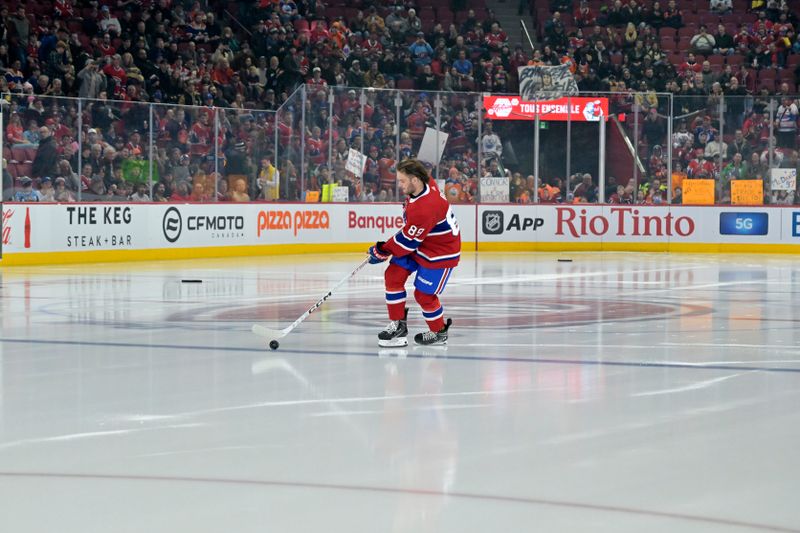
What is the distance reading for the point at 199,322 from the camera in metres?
10.3

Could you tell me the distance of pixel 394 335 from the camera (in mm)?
8820

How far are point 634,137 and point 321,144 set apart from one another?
5589 millimetres

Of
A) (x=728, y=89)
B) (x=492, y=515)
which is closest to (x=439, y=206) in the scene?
(x=492, y=515)

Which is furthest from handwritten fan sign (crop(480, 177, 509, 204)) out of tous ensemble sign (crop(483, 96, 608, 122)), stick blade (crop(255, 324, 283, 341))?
stick blade (crop(255, 324, 283, 341))

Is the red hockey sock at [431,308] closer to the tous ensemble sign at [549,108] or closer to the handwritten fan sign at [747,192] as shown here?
the tous ensemble sign at [549,108]

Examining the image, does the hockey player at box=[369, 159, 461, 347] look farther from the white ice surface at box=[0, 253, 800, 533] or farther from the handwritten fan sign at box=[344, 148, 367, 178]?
the handwritten fan sign at box=[344, 148, 367, 178]

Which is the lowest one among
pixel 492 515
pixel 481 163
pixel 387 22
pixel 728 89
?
pixel 492 515

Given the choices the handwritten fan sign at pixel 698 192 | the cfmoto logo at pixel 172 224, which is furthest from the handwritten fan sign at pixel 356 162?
the handwritten fan sign at pixel 698 192

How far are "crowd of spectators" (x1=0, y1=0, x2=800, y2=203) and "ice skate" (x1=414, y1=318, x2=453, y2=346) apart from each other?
981 cm

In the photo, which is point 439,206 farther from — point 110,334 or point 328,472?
point 328,472

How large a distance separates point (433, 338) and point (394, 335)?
10.7 inches

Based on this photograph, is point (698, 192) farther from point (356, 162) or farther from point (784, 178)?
point (356, 162)

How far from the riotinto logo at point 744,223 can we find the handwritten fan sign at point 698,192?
1.39 feet

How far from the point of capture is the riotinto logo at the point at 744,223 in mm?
23250
